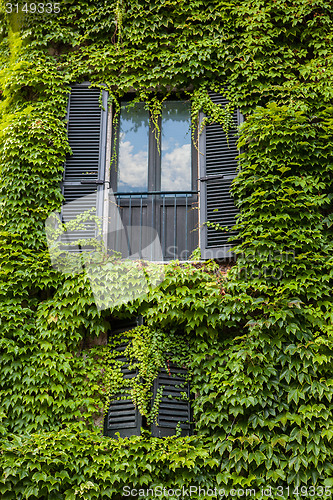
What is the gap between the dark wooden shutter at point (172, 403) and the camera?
8.10 meters

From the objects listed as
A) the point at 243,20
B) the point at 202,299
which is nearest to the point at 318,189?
the point at 202,299

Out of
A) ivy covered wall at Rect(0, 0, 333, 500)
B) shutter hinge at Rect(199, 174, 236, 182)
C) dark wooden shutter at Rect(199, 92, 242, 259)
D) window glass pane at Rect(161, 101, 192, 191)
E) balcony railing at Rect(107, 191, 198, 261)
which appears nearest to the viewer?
ivy covered wall at Rect(0, 0, 333, 500)

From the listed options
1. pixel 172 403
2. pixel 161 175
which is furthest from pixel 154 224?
pixel 172 403

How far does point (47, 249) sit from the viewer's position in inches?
352

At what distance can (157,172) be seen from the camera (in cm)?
980

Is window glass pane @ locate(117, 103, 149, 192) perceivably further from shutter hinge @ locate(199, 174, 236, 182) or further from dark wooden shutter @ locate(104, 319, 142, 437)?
dark wooden shutter @ locate(104, 319, 142, 437)

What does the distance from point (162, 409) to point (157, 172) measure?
3512mm

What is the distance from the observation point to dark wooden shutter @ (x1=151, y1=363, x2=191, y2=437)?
8.10 m

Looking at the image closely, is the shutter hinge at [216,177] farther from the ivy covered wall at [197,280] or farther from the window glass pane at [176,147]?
the window glass pane at [176,147]

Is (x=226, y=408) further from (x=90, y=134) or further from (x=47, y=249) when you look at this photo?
(x=90, y=134)

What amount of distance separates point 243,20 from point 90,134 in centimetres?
288

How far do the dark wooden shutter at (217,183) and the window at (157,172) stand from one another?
0.01m

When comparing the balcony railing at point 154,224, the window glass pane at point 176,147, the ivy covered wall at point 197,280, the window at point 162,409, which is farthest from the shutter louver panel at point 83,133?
the window at point 162,409

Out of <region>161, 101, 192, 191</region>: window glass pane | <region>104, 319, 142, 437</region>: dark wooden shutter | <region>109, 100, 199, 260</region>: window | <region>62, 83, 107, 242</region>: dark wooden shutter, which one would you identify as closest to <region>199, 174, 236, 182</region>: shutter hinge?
<region>109, 100, 199, 260</region>: window
